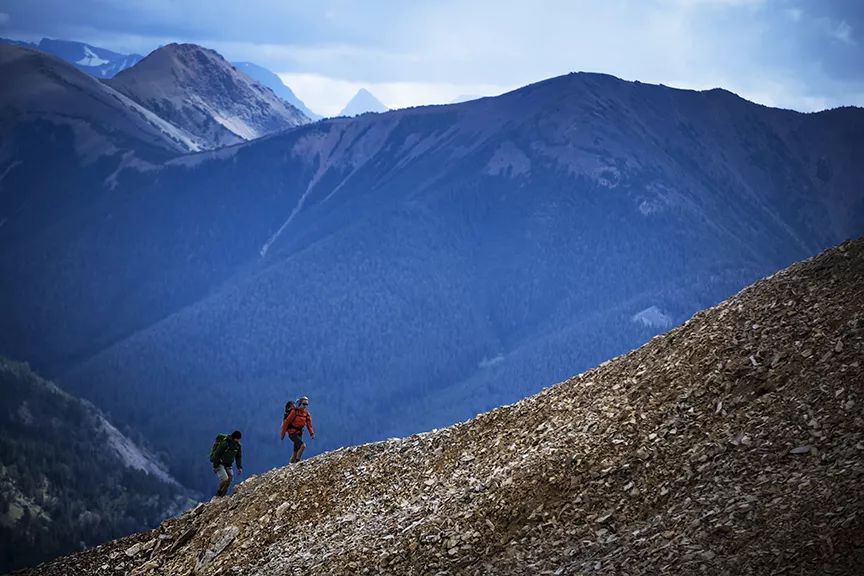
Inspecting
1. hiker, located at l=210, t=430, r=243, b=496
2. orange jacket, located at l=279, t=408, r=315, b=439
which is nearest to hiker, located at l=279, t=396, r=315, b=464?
orange jacket, located at l=279, t=408, r=315, b=439

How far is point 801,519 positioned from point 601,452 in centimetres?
671

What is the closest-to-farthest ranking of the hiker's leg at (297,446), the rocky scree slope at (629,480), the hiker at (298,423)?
the rocky scree slope at (629,480) < the hiker at (298,423) < the hiker's leg at (297,446)

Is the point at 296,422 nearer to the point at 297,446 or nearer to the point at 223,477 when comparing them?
the point at 297,446

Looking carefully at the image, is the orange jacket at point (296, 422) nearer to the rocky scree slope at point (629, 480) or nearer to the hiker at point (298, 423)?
the hiker at point (298, 423)

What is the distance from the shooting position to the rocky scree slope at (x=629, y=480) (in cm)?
2031

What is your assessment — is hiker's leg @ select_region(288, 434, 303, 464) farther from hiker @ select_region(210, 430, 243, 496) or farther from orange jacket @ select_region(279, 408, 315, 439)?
hiker @ select_region(210, 430, 243, 496)

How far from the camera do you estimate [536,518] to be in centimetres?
2405

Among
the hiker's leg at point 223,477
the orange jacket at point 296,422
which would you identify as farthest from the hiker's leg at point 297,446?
the hiker's leg at point 223,477

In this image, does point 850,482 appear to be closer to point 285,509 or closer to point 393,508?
point 393,508

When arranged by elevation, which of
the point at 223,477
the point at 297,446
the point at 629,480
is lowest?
the point at 629,480

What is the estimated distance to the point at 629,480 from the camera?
23.9 meters

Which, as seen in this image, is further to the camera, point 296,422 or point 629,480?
point 296,422

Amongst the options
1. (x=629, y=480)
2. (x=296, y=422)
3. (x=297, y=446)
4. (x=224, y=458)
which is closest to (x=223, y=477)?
(x=224, y=458)

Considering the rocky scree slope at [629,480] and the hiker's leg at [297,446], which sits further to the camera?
the hiker's leg at [297,446]
